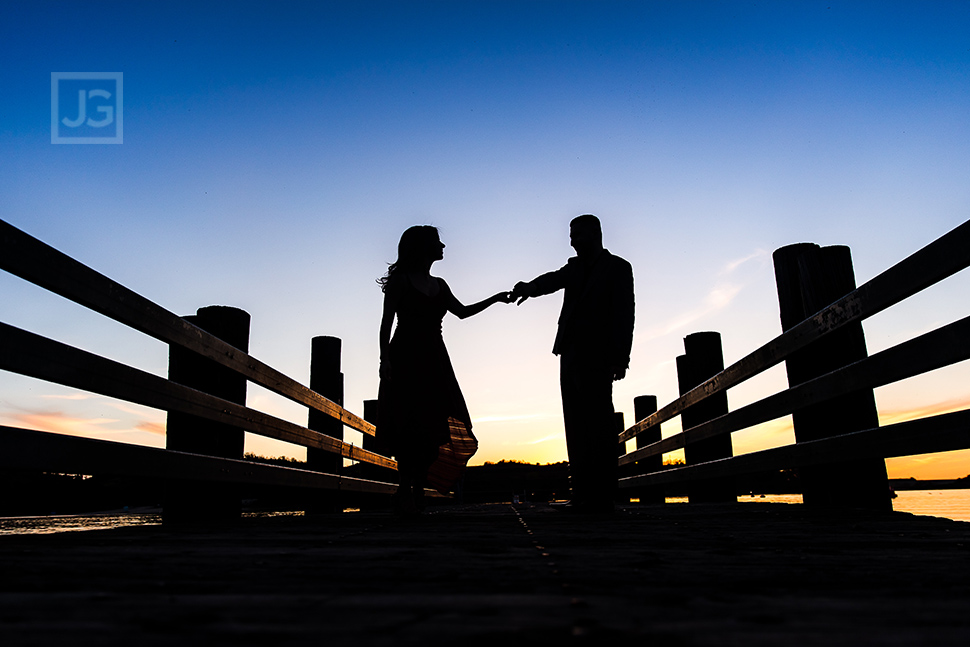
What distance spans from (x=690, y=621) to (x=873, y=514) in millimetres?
3010

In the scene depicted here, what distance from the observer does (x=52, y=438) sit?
2523 mm

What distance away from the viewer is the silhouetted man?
496 centimetres

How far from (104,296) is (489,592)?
255 cm

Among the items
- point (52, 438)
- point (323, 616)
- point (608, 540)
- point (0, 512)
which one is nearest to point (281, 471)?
point (52, 438)

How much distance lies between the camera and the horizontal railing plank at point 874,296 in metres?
2.66

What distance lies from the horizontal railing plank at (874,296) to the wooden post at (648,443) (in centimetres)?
423

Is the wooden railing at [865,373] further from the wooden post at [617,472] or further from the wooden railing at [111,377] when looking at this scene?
the wooden railing at [111,377]

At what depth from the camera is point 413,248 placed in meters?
4.85

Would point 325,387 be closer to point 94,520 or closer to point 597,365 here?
point 94,520

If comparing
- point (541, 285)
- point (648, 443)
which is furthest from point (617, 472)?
point (648, 443)

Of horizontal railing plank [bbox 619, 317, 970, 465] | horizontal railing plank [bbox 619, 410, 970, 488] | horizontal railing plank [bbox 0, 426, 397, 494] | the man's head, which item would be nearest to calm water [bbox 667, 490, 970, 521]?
horizontal railing plank [bbox 619, 410, 970, 488]

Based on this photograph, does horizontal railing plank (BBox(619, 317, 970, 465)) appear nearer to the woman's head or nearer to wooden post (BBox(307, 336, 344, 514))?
the woman's head

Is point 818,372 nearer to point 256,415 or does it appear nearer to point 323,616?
point 256,415

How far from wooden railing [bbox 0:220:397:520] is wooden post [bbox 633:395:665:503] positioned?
6.20m
